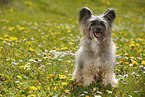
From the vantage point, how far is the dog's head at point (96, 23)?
15.2 feet

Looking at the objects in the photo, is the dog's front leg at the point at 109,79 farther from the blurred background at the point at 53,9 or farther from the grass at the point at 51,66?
the blurred background at the point at 53,9

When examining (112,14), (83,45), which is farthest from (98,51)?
(112,14)

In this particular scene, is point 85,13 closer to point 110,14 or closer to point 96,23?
point 96,23

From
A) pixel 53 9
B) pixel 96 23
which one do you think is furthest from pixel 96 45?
pixel 53 9

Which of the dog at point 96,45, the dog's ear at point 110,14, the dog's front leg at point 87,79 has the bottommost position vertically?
the dog's front leg at point 87,79

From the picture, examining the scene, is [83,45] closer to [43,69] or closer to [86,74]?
[86,74]

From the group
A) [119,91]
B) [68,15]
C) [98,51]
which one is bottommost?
[119,91]

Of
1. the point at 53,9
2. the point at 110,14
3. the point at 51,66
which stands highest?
the point at 53,9

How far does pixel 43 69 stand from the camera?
582 cm

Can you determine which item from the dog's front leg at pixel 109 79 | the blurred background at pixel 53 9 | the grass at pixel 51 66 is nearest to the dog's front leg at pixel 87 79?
the grass at pixel 51 66

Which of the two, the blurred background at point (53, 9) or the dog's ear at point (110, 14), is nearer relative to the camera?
the dog's ear at point (110, 14)

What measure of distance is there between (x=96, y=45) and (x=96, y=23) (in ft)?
1.85

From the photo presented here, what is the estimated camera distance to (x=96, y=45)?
4.77 metres

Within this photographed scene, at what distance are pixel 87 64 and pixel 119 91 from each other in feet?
3.53
